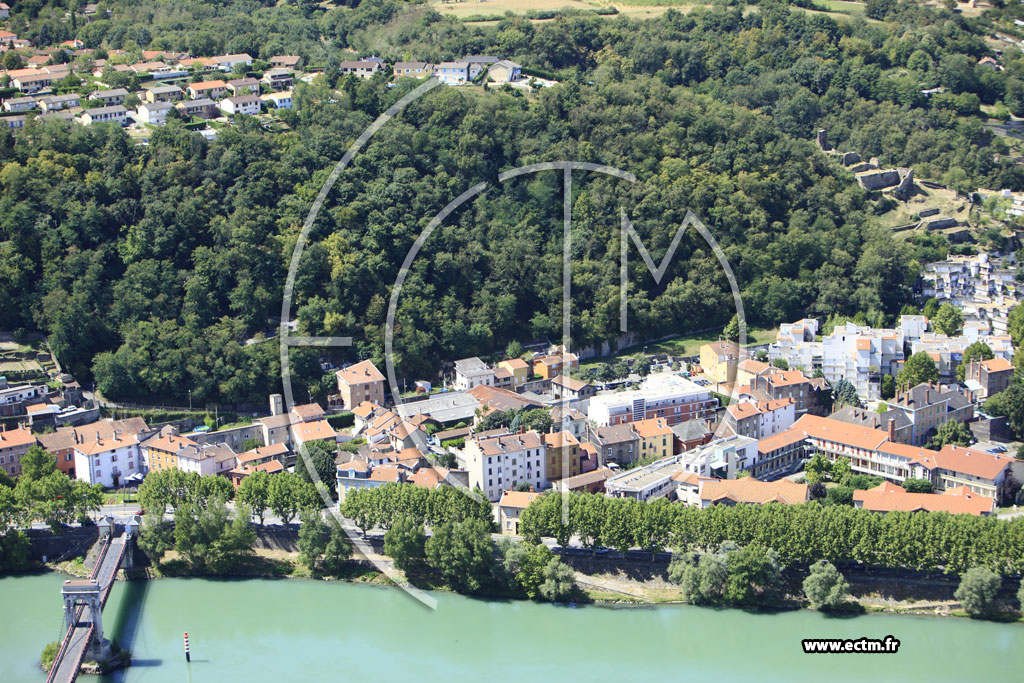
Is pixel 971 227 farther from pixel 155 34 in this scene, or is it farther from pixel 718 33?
pixel 155 34

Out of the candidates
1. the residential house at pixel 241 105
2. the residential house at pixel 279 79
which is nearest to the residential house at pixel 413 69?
the residential house at pixel 279 79

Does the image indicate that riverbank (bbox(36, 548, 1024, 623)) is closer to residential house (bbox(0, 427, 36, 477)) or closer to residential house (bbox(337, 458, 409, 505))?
residential house (bbox(337, 458, 409, 505))

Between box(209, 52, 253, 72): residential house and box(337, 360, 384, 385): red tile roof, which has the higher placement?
box(209, 52, 253, 72): residential house

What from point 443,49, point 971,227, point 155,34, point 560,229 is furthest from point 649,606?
point 155,34

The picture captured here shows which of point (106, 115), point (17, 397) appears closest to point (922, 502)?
point (17, 397)

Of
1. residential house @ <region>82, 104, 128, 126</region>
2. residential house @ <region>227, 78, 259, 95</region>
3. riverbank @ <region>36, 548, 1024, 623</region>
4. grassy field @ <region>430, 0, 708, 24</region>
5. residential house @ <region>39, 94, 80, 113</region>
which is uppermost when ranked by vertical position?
grassy field @ <region>430, 0, 708, 24</region>

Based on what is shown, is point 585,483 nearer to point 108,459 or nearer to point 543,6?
point 108,459

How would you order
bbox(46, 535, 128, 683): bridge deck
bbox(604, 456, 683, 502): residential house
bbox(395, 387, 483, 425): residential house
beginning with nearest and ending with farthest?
bbox(46, 535, 128, 683): bridge deck
bbox(604, 456, 683, 502): residential house
bbox(395, 387, 483, 425): residential house

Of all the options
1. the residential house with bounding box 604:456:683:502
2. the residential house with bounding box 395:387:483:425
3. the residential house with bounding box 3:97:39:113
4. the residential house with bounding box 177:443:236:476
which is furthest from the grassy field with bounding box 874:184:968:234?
the residential house with bounding box 3:97:39:113
